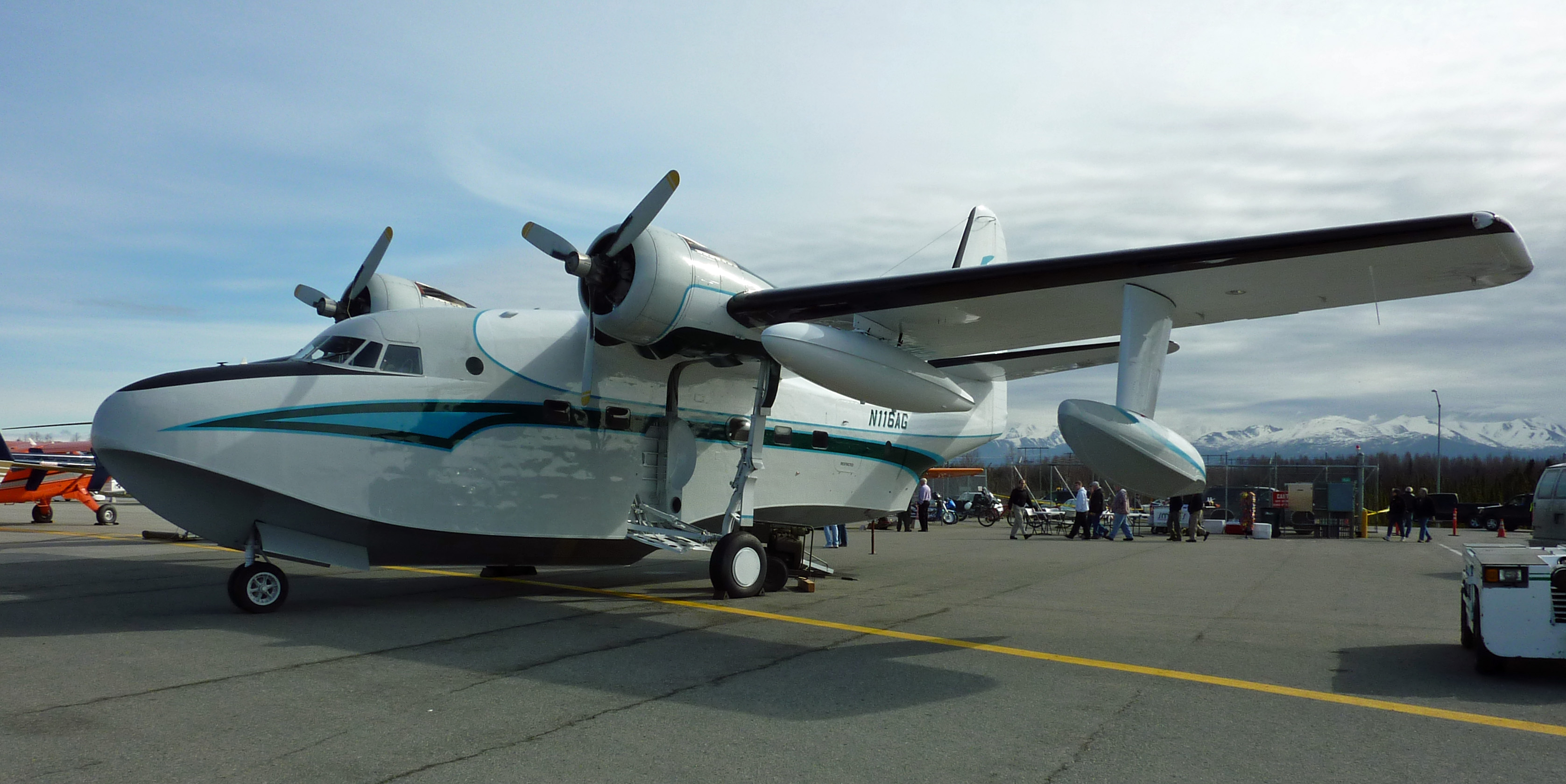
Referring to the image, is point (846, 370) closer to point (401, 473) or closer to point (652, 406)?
point (652, 406)

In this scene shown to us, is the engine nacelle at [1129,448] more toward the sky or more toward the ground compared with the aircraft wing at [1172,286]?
more toward the ground

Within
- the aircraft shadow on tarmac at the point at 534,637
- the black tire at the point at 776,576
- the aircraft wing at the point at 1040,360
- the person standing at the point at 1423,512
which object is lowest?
the aircraft shadow on tarmac at the point at 534,637

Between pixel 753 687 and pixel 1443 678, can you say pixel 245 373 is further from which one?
pixel 1443 678

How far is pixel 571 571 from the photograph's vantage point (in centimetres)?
1367

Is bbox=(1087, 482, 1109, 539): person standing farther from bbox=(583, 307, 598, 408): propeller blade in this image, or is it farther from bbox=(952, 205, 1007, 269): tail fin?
bbox=(583, 307, 598, 408): propeller blade

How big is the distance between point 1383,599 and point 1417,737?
22.6 ft

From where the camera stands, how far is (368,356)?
9.03 metres

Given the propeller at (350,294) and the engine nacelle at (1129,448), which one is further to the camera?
the propeller at (350,294)

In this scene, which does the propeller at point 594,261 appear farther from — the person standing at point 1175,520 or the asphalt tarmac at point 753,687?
the person standing at point 1175,520

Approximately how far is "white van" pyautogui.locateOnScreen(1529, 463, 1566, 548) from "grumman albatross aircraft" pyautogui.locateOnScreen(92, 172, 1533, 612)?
3977 mm

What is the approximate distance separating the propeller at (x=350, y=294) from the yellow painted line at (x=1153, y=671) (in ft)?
16.0

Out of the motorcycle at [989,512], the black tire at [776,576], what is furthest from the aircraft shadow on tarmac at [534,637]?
the motorcycle at [989,512]

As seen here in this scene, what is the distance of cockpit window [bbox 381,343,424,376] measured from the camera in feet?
29.8

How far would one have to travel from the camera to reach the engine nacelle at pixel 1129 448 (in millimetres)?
6758
